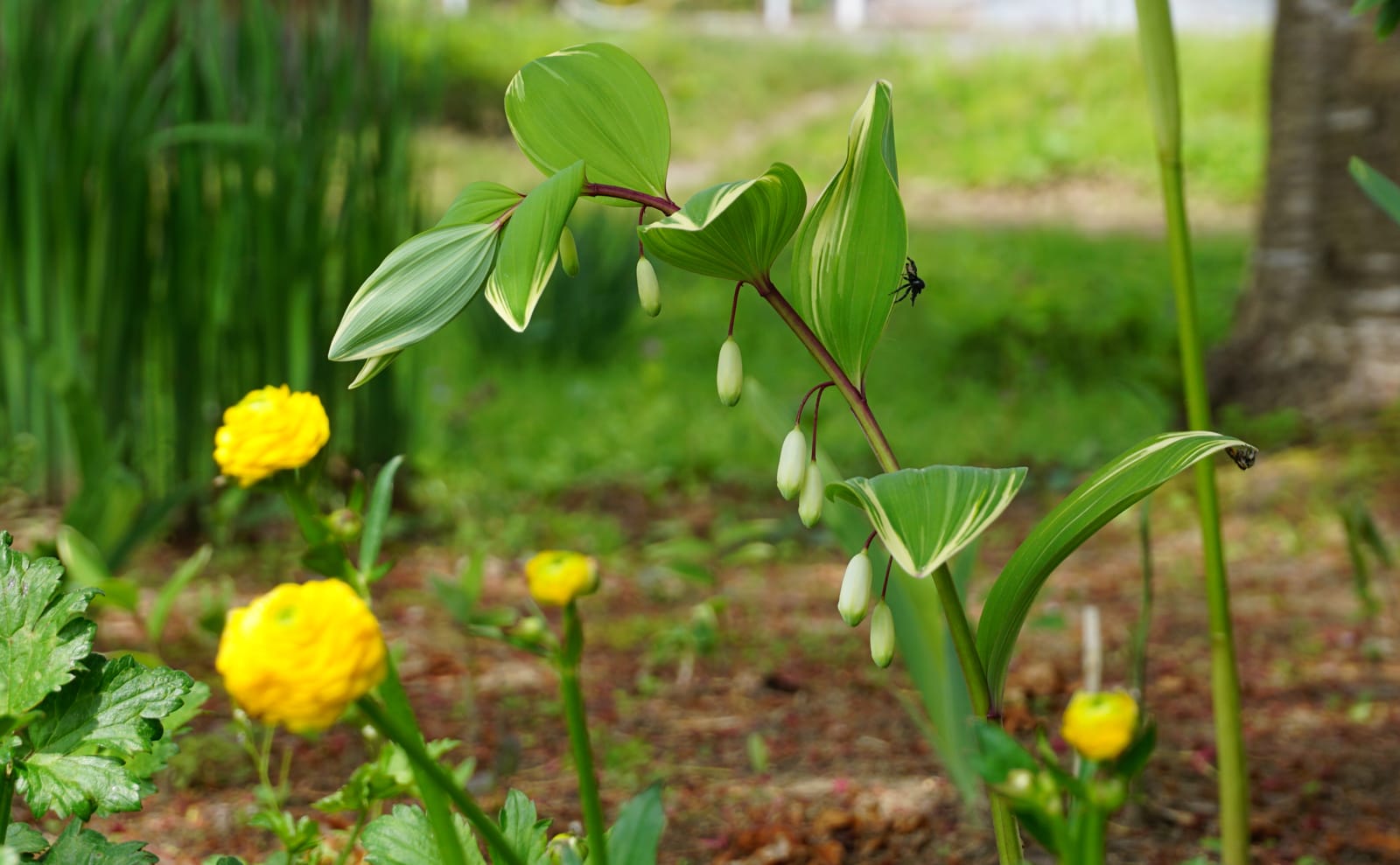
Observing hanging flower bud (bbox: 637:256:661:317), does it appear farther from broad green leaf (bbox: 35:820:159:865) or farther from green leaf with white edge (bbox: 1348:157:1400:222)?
green leaf with white edge (bbox: 1348:157:1400:222)

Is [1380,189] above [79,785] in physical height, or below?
above

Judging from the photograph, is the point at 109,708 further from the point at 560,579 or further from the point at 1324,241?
the point at 1324,241

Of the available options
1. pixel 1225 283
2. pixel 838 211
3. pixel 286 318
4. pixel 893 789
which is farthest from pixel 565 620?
pixel 1225 283

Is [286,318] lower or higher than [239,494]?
higher

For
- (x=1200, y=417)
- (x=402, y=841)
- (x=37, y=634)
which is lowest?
(x=402, y=841)

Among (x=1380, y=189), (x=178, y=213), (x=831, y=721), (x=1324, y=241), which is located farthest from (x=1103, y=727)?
(x=1324, y=241)

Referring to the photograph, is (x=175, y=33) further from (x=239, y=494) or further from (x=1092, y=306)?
(x=1092, y=306)
